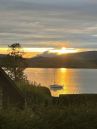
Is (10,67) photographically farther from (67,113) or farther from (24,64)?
(67,113)

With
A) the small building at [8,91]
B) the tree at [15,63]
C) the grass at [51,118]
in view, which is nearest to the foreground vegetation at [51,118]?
the grass at [51,118]

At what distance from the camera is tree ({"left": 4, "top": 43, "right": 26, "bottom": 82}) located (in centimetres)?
4522

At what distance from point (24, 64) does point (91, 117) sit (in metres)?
31.4

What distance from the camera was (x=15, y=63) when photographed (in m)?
45.8

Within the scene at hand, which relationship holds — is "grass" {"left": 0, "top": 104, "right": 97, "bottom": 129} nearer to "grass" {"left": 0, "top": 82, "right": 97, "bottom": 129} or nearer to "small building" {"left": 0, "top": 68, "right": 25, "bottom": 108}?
"grass" {"left": 0, "top": 82, "right": 97, "bottom": 129}

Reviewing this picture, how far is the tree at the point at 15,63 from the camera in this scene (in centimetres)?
4522

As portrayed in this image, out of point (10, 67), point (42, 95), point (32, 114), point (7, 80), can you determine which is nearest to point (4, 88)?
point (7, 80)

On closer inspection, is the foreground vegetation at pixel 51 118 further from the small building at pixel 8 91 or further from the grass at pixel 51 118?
the small building at pixel 8 91

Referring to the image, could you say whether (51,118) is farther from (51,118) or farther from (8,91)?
(8,91)

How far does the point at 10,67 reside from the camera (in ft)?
149

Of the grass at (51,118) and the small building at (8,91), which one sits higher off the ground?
the small building at (8,91)

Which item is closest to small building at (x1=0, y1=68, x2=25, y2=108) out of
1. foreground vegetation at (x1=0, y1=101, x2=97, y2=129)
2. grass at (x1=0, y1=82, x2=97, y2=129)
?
grass at (x1=0, y1=82, x2=97, y2=129)

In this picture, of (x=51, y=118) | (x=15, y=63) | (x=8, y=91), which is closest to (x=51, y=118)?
(x=51, y=118)

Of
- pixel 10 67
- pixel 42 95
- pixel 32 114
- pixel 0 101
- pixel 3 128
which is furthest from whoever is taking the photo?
pixel 10 67
